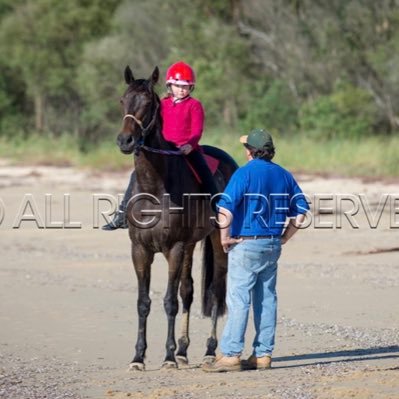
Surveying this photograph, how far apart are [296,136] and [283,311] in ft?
77.6

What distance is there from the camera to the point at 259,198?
8695 mm

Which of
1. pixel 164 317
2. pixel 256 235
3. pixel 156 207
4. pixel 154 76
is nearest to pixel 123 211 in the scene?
pixel 156 207

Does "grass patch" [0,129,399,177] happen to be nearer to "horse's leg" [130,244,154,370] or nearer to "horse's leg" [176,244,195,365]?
"horse's leg" [176,244,195,365]

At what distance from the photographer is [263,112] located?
3888cm

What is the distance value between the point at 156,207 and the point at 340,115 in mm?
27415

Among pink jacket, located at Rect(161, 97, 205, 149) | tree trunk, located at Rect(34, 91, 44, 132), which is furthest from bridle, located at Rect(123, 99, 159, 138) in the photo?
tree trunk, located at Rect(34, 91, 44, 132)

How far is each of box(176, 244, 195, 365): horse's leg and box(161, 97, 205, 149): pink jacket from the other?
92cm

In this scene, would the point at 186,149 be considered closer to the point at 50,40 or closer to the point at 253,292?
the point at 253,292

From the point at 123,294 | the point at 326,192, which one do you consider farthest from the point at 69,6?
the point at 123,294

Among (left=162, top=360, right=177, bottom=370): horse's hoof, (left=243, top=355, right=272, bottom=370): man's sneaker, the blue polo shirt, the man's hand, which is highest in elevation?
the blue polo shirt

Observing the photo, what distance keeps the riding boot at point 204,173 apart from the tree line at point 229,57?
25.2 meters

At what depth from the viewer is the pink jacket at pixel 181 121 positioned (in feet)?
33.2

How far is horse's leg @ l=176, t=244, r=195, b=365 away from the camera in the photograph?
9.95 meters

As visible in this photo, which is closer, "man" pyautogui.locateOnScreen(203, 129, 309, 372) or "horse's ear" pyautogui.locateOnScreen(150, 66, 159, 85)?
"man" pyautogui.locateOnScreen(203, 129, 309, 372)
